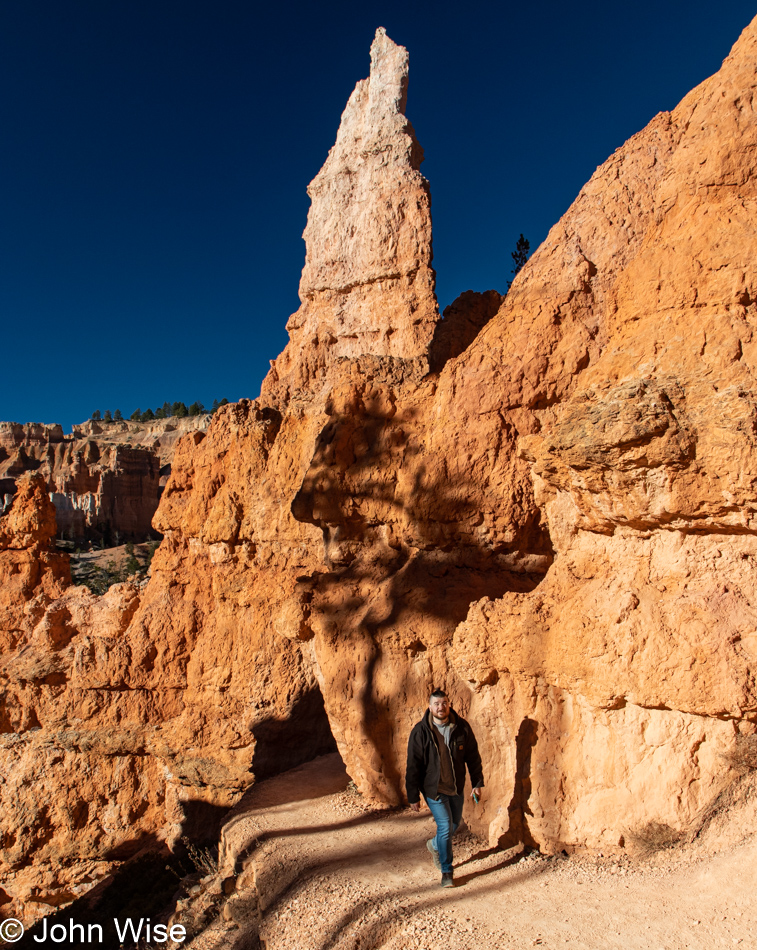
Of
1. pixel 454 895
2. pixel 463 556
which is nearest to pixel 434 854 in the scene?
pixel 454 895

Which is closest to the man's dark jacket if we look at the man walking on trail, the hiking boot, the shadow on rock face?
the man walking on trail

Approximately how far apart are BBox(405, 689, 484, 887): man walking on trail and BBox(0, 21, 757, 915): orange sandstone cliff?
57 centimetres

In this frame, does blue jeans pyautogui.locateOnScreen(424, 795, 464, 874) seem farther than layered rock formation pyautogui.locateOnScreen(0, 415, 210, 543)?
No

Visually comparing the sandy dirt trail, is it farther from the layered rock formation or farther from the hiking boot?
the layered rock formation

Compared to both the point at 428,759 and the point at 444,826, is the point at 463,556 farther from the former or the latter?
the point at 444,826

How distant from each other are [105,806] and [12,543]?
4.38 metres

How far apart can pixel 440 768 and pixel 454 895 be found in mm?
779

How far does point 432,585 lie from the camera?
5805mm

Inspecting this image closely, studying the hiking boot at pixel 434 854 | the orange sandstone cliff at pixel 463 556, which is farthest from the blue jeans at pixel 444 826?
the orange sandstone cliff at pixel 463 556

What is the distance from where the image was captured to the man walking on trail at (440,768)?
13.7ft

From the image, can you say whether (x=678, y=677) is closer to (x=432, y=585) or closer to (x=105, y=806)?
(x=432, y=585)

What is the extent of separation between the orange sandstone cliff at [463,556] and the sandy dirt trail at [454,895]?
0.27 meters

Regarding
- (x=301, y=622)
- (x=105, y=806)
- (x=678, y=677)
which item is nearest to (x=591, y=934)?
(x=678, y=677)

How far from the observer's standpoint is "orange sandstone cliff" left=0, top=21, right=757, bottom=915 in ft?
12.5
